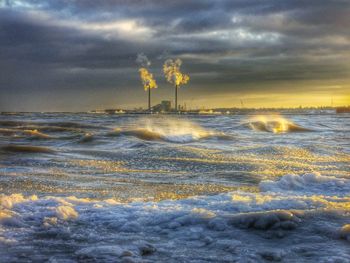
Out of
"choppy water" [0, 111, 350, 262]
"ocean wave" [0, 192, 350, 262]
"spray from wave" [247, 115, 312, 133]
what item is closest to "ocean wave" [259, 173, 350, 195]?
"choppy water" [0, 111, 350, 262]

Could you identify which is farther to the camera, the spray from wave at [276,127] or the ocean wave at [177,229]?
the spray from wave at [276,127]

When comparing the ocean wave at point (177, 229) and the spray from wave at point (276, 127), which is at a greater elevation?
the ocean wave at point (177, 229)

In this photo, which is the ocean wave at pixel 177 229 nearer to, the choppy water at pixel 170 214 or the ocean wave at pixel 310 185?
the choppy water at pixel 170 214

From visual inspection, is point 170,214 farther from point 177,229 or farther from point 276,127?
point 276,127

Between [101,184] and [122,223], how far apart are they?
3.59 metres

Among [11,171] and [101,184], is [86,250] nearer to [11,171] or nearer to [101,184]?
[101,184]

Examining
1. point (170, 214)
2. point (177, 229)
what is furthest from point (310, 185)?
point (177, 229)

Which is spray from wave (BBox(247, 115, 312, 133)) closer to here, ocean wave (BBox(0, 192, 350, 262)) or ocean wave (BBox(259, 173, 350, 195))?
ocean wave (BBox(259, 173, 350, 195))

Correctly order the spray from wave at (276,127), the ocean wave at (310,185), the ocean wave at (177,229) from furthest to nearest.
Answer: the spray from wave at (276,127), the ocean wave at (310,185), the ocean wave at (177,229)

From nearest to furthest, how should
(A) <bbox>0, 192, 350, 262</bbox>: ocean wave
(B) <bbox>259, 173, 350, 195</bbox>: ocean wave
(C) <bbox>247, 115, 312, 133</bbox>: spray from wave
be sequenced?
(A) <bbox>0, 192, 350, 262</bbox>: ocean wave, (B) <bbox>259, 173, 350, 195</bbox>: ocean wave, (C) <bbox>247, 115, 312, 133</bbox>: spray from wave

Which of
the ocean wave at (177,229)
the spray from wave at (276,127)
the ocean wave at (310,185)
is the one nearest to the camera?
the ocean wave at (177,229)

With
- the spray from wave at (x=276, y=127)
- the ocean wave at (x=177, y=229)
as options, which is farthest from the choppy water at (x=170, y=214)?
the spray from wave at (x=276, y=127)

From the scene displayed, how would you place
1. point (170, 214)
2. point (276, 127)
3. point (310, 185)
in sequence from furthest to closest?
point (276, 127)
point (310, 185)
point (170, 214)

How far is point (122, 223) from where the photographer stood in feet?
17.4
